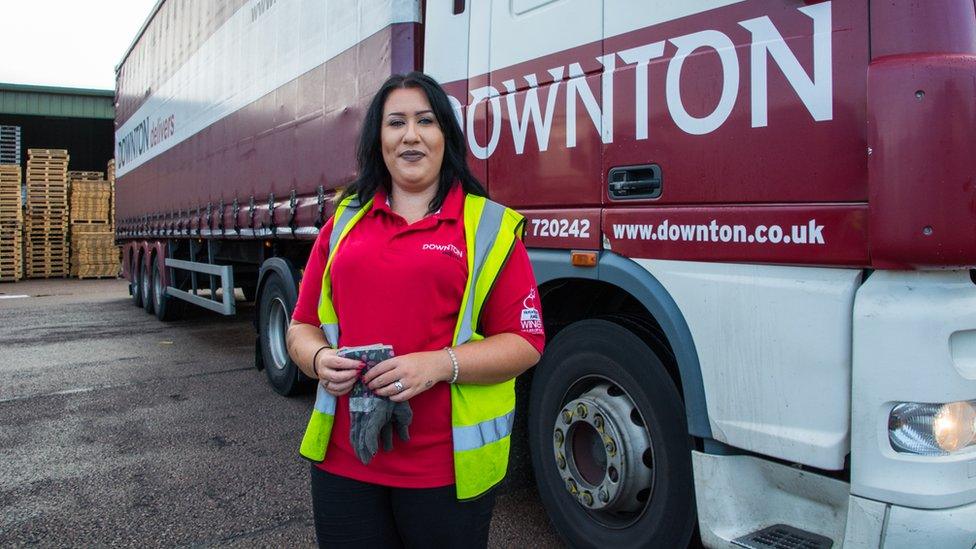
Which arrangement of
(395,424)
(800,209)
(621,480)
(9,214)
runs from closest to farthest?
(395,424) → (800,209) → (621,480) → (9,214)

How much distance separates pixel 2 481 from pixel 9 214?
1824 cm

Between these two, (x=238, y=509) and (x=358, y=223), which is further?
(x=238, y=509)

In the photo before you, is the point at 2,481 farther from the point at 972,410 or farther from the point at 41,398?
the point at 972,410

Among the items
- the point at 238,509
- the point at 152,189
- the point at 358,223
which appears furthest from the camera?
the point at 152,189

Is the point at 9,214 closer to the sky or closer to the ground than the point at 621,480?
closer to the sky

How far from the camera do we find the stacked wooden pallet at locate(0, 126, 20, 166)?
23125 millimetres

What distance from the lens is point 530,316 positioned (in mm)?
1762

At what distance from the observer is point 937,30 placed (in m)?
1.84

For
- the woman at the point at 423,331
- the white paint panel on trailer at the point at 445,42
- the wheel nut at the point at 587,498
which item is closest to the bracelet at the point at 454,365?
the woman at the point at 423,331

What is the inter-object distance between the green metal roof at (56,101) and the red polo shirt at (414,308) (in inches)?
996

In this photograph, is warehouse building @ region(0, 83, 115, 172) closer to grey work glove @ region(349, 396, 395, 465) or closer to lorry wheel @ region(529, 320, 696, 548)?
lorry wheel @ region(529, 320, 696, 548)

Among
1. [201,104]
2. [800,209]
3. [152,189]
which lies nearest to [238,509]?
[800,209]

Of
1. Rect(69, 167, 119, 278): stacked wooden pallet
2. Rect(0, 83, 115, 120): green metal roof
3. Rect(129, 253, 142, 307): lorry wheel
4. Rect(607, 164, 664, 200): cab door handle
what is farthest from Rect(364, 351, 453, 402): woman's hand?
Rect(0, 83, 115, 120): green metal roof

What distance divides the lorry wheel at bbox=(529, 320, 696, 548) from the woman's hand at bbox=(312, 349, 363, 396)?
130 centimetres
